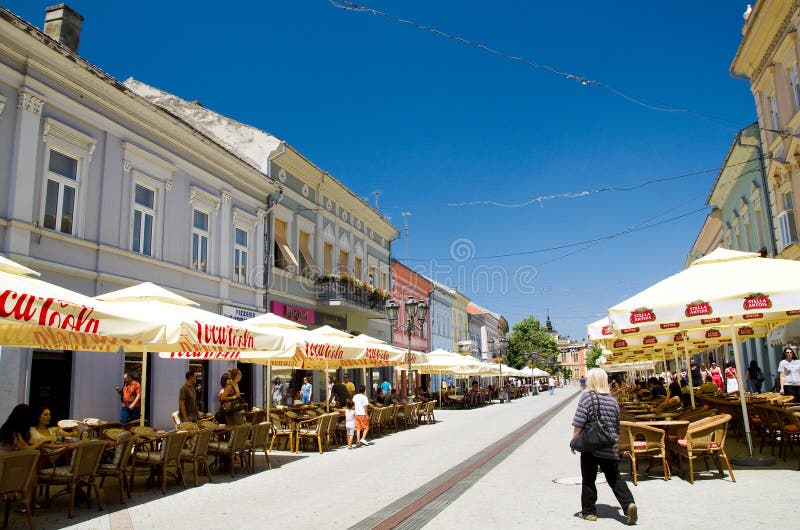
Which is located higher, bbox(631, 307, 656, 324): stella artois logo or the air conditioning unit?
the air conditioning unit

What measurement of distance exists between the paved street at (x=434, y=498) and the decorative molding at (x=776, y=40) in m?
11.7

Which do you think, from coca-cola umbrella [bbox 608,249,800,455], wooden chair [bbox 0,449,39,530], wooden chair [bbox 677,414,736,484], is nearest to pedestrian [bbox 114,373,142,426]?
wooden chair [bbox 0,449,39,530]

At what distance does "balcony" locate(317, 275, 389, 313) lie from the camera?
2439cm

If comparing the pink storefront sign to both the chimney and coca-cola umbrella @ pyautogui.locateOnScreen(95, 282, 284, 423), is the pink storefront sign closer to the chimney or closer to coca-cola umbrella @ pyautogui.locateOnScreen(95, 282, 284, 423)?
the chimney

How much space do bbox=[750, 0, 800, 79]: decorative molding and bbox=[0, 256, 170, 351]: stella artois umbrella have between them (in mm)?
16733

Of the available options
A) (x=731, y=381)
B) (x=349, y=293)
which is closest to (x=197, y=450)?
(x=349, y=293)

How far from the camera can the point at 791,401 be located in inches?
458

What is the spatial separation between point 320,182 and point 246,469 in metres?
16.0

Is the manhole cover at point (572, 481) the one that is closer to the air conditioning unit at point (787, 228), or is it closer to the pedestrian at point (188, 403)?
the pedestrian at point (188, 403)

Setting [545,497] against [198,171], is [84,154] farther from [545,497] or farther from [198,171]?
[545,497]

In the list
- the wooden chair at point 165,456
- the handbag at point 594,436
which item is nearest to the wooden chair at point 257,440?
the wooden chair at point 165,456

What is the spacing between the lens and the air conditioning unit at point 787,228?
17.8m

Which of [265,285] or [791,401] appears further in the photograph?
[265,285]

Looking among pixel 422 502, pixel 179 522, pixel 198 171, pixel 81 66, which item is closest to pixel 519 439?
pixel 422 502
